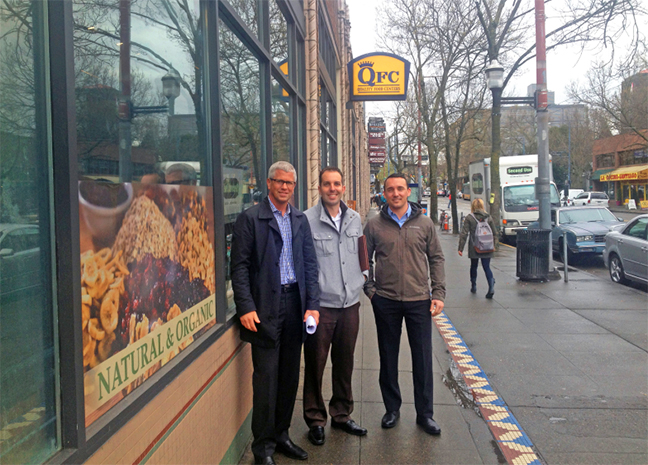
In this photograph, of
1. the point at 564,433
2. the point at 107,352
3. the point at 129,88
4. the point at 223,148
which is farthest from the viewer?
the point at 564,433

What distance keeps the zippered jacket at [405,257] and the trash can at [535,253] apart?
7.97m

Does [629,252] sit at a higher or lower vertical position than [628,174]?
lower

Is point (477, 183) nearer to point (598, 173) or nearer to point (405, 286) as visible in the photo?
point (405, 286)

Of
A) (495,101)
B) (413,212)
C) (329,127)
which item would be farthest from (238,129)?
(495,101)

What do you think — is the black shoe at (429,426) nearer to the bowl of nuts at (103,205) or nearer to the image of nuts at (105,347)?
the image of nuts at (105,347)

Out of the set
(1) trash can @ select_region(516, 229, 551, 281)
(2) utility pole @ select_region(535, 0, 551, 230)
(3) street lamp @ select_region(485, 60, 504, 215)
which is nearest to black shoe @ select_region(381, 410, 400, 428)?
(1) trash can @ select_region(516, 229, 551, 281)

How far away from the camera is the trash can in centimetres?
1166

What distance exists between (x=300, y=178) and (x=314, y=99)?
59.9 inches

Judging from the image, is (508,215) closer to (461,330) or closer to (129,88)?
(461,330)

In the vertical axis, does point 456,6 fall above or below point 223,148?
above

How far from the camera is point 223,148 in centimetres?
405

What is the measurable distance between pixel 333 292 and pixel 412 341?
0.85m

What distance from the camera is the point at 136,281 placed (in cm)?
246

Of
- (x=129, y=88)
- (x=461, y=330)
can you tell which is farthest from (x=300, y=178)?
(x=129, y=88)
